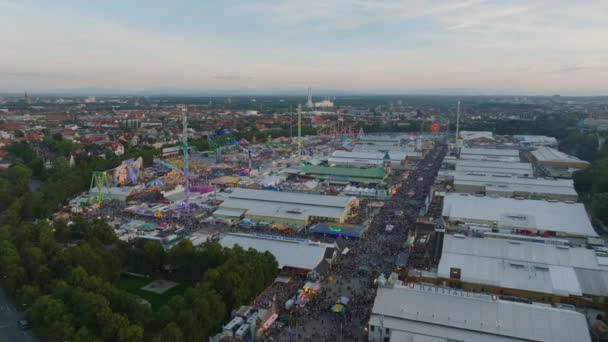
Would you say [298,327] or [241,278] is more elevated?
[241,278]

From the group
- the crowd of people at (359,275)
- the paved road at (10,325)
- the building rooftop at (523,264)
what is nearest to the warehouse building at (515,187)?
the crowd of people at (359,275)

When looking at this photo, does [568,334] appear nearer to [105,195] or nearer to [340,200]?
[340,200]

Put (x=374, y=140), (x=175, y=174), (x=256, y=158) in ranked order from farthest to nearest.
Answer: (x=374, y=140)
(x=256, y=158)
(x=175, y=174)

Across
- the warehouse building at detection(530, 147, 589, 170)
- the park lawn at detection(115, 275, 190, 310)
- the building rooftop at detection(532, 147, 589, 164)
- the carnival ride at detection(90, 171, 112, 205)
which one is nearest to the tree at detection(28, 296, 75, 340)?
the park lawn at detection(115, 275, 190, 310)

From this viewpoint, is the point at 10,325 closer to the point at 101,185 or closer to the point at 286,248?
the point at 286,248

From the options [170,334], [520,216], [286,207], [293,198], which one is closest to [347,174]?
[293,198]

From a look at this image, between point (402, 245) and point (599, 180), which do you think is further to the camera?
point (599, 180)

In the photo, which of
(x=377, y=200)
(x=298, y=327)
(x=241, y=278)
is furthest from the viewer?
(x=377, y=200)

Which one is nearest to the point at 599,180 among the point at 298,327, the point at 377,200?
the point at 377,200
